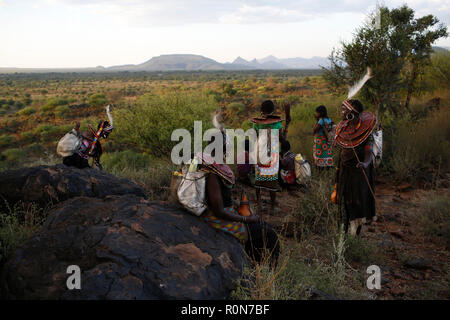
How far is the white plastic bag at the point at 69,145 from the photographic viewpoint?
5.42 m

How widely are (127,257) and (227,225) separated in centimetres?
98

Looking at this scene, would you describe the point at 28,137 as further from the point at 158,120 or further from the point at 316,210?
the point at 316,210

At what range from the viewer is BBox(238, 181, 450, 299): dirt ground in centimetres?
356

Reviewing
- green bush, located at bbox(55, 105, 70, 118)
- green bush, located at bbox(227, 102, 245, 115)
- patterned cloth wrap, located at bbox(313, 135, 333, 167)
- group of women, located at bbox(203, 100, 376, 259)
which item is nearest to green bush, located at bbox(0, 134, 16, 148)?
green bush, located at bbox(55, 105, 70, 118)

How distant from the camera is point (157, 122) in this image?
9156 mm

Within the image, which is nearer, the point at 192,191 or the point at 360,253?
the point at 192,191

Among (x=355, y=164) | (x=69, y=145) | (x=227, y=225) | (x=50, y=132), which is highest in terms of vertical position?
(x=69, y=145)

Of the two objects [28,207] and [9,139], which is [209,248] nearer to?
[28,207]

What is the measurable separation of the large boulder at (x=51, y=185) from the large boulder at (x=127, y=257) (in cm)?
141

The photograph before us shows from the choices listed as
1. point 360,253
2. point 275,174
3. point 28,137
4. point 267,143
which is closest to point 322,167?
point 275,174

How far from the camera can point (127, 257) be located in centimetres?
234

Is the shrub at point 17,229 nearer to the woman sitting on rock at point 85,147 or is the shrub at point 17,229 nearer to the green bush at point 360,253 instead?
the woman sitting on rock at point 85,147

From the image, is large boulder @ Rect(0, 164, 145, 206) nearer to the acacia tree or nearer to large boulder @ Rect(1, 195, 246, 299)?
large boulder @ Rect(1, 195, 246, 299)
